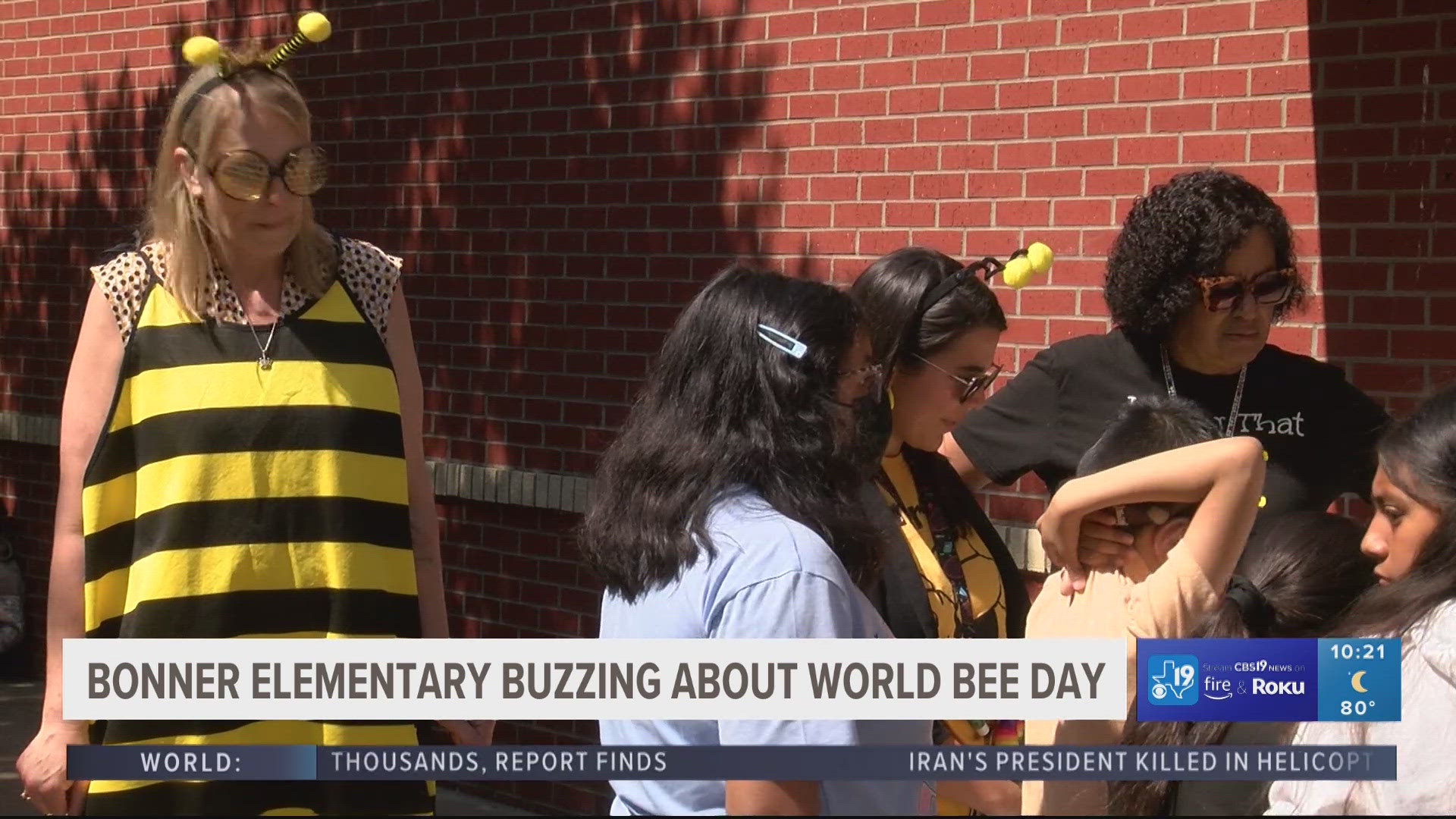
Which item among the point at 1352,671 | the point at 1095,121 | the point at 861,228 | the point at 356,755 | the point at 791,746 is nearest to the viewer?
the point at 791,746

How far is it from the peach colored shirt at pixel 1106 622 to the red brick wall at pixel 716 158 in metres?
1.94

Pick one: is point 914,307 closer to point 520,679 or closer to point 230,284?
point 520,679

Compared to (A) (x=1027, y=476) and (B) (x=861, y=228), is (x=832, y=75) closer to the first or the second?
(B) (x=861, y=228)

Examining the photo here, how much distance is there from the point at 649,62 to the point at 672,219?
1.94ft

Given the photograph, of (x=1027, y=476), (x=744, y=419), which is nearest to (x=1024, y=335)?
(x=1027, y=476)

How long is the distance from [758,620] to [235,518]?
4.37ft

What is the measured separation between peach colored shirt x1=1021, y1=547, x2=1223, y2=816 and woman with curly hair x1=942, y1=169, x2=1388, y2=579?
0.89 m

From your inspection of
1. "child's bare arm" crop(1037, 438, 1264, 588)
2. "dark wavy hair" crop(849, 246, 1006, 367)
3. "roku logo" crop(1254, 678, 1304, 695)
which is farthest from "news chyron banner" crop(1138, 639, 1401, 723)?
"dark wavy hair" crop(849, 246, 1006, 367)

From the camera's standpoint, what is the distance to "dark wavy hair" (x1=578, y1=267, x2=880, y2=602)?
2.27m

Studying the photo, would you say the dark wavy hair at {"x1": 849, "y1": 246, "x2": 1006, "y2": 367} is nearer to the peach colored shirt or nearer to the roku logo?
the peach colored shirt

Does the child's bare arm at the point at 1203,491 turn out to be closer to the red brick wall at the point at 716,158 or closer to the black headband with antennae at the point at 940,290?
the black headband with antennae at the point at 940,290

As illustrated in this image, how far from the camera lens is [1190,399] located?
3680mm

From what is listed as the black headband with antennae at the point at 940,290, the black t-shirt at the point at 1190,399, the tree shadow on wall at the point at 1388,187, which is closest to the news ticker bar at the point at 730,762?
the black headband with antennae at the point at 940,290

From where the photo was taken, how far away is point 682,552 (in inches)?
87.0
